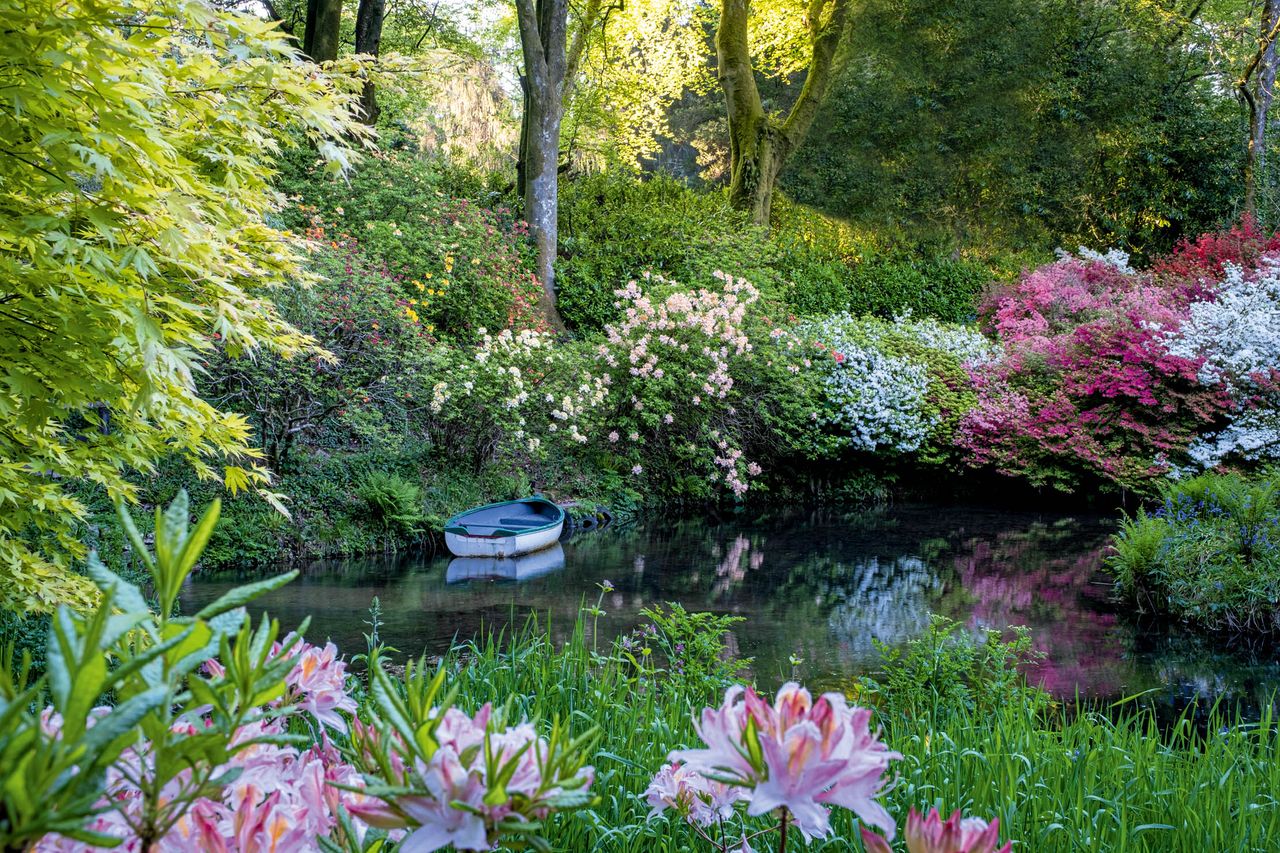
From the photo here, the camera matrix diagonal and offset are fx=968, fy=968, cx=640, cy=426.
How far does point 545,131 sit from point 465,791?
15405 millimetres

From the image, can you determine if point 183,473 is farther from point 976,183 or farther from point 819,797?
point 976,183

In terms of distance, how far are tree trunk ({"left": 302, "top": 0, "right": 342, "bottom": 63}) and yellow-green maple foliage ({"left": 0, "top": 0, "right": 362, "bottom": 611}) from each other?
11.9 meters

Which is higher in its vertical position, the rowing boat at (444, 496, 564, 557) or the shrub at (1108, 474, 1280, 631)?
the shrub at (1108, 474, 1280, 631)

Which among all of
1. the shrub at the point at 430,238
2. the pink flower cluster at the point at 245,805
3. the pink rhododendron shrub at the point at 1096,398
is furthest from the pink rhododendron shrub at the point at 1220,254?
the pink flower cluster at the point at 245,805

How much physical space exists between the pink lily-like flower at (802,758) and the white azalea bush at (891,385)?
13.3m

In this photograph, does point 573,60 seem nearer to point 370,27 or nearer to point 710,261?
point 370,27

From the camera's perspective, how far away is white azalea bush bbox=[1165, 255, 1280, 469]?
38.5 feet

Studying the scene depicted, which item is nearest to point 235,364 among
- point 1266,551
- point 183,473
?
point 183,473

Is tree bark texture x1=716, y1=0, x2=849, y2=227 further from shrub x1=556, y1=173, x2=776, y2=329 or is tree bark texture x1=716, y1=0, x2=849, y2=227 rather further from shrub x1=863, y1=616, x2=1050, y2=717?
shrub x1=863, y1=616, x2=1050, y2=717

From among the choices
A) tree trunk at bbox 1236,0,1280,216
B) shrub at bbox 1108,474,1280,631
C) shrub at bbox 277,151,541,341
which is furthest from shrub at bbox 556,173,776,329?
tree trunk at bbox 1236,0,1280,216

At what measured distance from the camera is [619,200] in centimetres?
1742

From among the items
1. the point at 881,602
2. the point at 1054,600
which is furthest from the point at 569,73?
the point at 1054,600

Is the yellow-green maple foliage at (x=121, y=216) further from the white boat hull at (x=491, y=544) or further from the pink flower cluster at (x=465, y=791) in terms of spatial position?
the white boat hull at (x=491, y=544)

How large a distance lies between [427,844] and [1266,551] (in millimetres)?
8385
